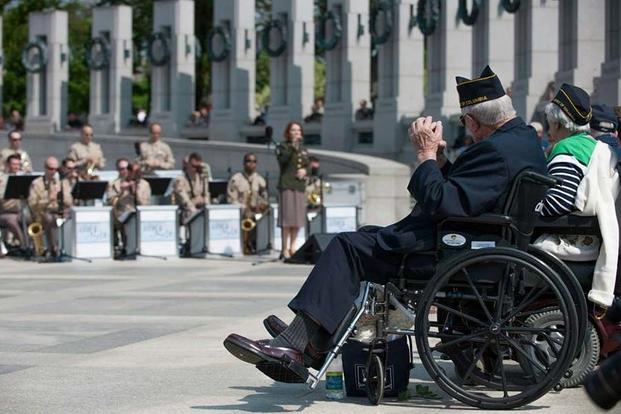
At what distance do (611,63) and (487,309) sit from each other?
17679mm

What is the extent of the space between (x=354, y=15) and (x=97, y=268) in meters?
22.1

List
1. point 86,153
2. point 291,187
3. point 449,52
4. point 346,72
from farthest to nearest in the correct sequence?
1. point 346,72
2. point 449,52
3. point 86,153
4. point 291,187

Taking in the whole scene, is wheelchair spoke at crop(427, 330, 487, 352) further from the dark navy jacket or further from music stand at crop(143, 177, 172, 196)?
music stand at crop(143, 177, 172, 196)

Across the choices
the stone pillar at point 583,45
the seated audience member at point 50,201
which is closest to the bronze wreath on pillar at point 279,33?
the stone pillar at point 583,45

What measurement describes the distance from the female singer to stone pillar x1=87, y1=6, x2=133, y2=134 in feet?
91.0

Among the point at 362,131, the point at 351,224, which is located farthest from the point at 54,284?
the point at 362,131

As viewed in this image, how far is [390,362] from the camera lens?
8680mm

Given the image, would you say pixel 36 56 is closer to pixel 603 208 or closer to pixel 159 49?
pixel 159 49

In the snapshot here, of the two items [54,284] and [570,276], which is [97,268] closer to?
[54,284]

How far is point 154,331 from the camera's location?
12359mm

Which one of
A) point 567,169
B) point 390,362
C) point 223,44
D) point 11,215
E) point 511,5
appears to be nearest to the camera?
point 390,362

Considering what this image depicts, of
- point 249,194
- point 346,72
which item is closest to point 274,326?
point 249,194

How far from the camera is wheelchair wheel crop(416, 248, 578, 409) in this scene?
8.20m

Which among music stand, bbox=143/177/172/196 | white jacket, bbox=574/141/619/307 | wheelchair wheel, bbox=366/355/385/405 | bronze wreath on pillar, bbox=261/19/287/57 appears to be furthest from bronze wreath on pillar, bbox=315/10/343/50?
wheelchair wheel, bbox=366/355/385/405
